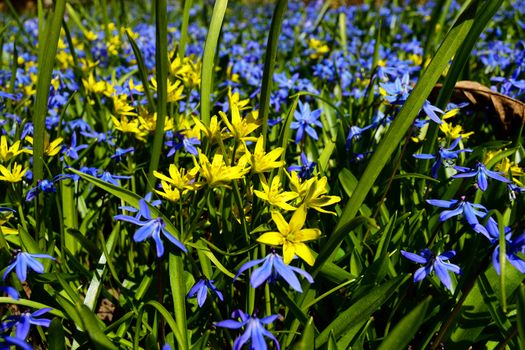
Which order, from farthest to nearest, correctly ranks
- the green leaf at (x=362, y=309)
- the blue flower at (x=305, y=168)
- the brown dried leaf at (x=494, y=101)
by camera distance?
the brown dried leaf at (x=494, y=101) → the blue flower at (x=305, y=168) → the green leaf at (x=362, y=309)

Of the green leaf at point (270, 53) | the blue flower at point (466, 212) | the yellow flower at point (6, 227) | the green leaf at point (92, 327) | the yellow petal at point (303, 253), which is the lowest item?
the green leaf at point (92, 327)

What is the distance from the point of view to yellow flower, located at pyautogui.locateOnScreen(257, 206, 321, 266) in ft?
4.69

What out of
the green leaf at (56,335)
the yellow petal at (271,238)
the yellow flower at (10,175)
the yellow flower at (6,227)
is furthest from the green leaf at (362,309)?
the yellow flower at (10,175)

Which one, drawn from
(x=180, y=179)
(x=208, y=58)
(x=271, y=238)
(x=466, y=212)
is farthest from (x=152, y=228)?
(x=466, y=212)

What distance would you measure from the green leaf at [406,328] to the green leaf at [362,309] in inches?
7.0

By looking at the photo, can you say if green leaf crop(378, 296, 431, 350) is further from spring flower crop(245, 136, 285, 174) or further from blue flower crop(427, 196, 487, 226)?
spring flower crop(245, 136, 285, 174)

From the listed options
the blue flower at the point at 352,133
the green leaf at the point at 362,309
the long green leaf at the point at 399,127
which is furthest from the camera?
the blue flower at the point at 352,133

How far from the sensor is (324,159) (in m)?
2.17

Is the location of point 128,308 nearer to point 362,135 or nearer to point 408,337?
point 408,337

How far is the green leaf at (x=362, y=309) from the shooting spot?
59.7 inches

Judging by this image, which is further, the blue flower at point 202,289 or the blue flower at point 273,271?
the blue flower at point 202,289

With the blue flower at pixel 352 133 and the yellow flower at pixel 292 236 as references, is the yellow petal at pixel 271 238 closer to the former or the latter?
the yellow flower at pixel 292 236

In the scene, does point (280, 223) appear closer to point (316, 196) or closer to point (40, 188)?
point (316, 196)

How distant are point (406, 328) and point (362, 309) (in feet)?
0.87
